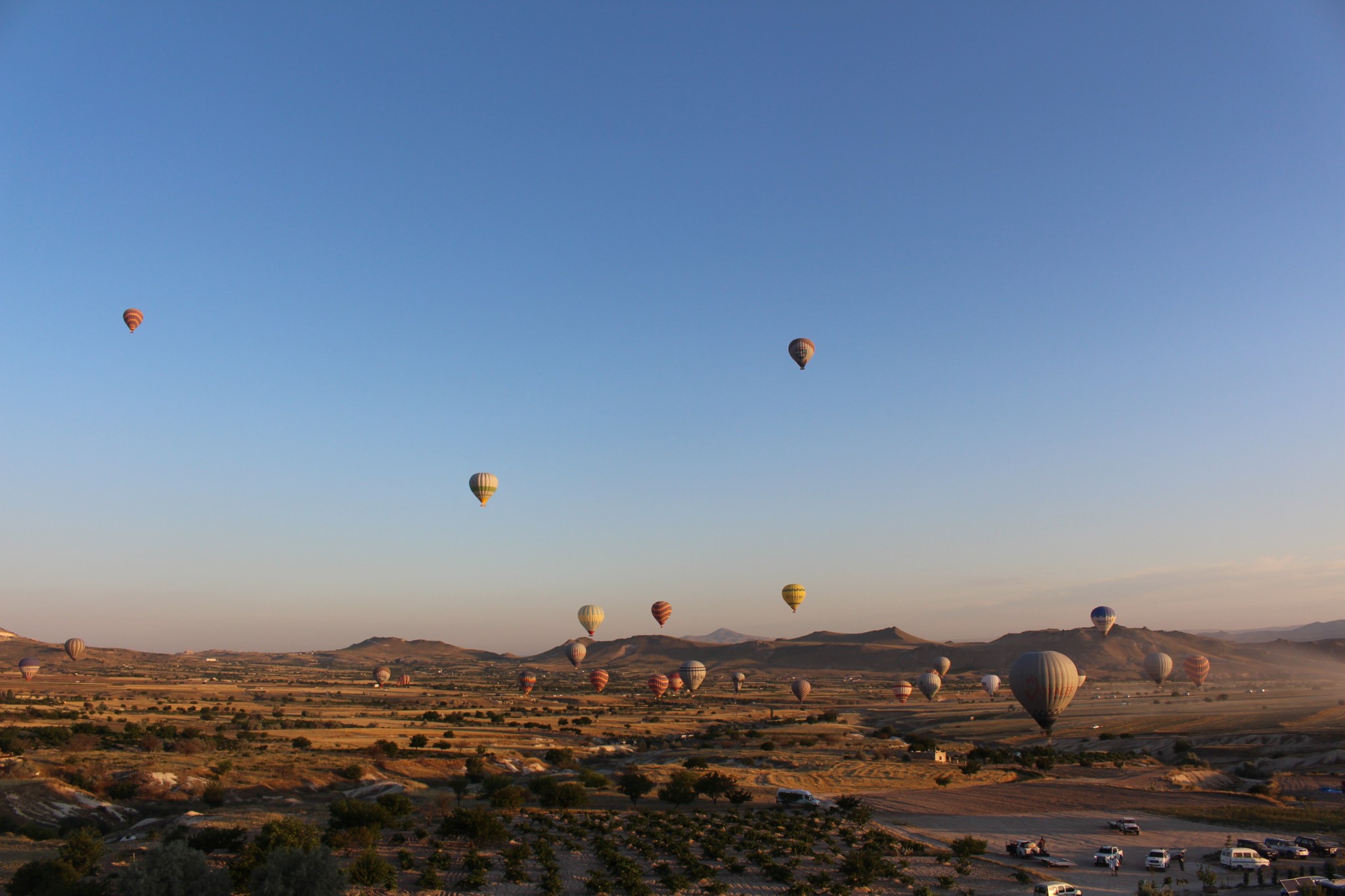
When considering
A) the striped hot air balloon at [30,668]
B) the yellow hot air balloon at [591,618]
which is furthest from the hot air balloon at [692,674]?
the striped hot air balloon at [30,668]

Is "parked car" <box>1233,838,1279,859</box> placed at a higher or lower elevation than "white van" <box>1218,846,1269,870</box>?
lower

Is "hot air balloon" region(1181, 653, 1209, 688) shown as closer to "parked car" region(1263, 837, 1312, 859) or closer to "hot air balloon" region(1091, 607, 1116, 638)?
"hot air balloon" region(1091, 607, 1116, 638)

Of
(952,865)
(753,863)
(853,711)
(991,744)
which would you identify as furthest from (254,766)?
(853,711)

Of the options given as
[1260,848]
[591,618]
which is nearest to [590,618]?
[591,618]

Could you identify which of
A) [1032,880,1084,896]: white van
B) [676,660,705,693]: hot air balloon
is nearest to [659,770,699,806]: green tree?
[1032,880,1084,896]: white van

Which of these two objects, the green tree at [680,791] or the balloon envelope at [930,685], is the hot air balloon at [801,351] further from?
the balloon envelope at [930,685]

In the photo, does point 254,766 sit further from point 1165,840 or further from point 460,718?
point 1165,840
